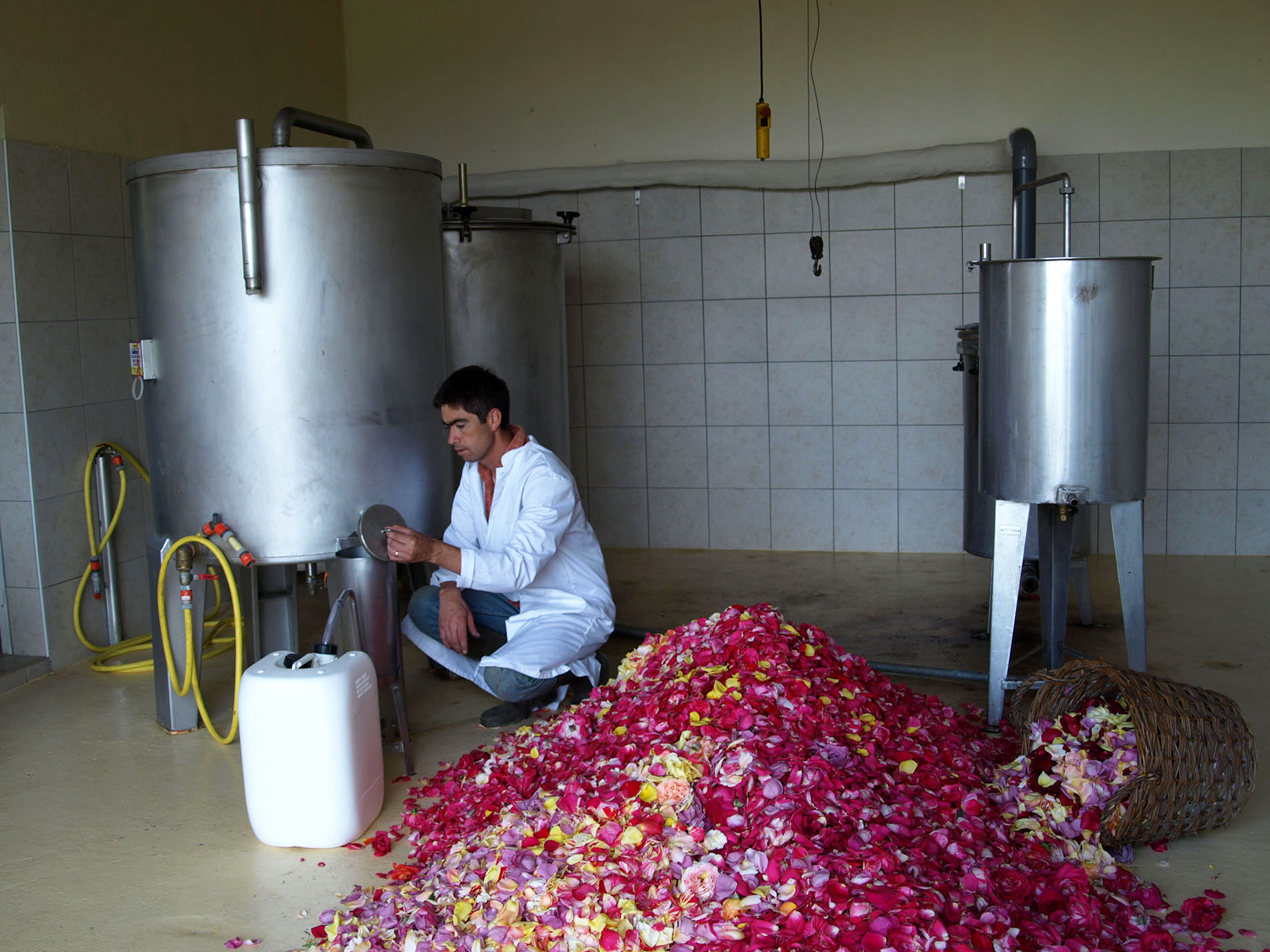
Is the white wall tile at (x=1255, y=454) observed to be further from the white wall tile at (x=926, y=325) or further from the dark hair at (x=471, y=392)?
the dark hair at (x=471, y=392)

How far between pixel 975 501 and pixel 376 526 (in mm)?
2145

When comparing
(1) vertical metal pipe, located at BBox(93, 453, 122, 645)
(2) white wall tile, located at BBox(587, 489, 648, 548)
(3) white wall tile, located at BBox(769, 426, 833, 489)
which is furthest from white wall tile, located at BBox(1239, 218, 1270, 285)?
(1) vertical metal pipe, located at BBox(93, 453, 122, 645)

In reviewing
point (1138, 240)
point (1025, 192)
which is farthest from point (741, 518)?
point (1138, 240)

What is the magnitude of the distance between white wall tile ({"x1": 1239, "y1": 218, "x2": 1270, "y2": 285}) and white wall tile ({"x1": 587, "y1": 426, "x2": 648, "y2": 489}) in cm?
272

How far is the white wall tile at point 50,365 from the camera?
3.72 meters

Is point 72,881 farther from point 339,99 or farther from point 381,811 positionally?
point 339,99

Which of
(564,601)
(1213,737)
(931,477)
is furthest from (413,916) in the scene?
(931,477)

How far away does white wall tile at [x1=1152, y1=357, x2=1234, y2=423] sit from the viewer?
16.1 ft

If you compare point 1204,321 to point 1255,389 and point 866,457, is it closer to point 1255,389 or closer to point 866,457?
point 1255,389

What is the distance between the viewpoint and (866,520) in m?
5.30

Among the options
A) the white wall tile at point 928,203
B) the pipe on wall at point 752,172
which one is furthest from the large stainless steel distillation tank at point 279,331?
the white wall tile at point 928,203

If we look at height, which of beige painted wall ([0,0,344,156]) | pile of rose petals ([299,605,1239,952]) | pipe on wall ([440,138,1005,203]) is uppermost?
beige painted wall ([0,0,344,156])

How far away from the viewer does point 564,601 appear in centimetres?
333

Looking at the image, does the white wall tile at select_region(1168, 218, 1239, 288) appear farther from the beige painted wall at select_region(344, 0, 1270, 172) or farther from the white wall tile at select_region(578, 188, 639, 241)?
the white wall tile at select_region(578, 188, 639, 241)
